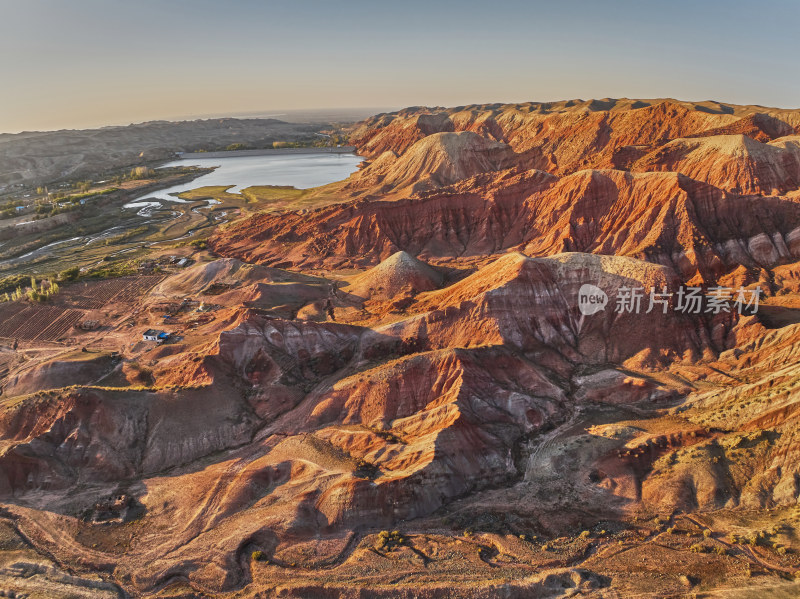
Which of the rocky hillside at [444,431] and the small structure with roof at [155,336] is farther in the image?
the small structure with roof at [155,336]

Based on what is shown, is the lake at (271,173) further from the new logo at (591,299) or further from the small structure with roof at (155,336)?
the new logo at (591,299)

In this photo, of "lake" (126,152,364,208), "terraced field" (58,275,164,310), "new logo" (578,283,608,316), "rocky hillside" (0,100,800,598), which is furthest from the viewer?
"lake" (126,152,364,208)

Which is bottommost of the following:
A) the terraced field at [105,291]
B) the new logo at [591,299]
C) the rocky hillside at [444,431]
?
the rocky hillside at [444,431]

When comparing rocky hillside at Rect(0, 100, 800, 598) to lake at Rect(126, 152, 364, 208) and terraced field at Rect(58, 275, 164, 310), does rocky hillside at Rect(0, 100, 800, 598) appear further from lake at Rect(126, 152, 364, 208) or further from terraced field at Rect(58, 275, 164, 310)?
lake at Rect(126, 152, 364, 208)

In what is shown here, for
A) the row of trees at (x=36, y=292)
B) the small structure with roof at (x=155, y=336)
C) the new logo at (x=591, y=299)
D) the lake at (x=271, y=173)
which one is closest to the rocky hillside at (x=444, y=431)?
the new logo at (x=591, y=299)

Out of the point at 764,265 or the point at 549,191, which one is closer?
the point at 764,265

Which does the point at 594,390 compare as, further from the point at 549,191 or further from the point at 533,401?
the point at 549,191

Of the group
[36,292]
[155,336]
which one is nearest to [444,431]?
[155,336]

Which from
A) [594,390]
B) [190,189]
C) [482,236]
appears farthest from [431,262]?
[190,189]

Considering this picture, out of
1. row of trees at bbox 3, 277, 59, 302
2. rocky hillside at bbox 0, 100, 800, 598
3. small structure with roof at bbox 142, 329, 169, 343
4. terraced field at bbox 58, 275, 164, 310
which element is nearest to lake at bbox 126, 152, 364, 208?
→ row of trees at bbox 3, 277, 59, 302
